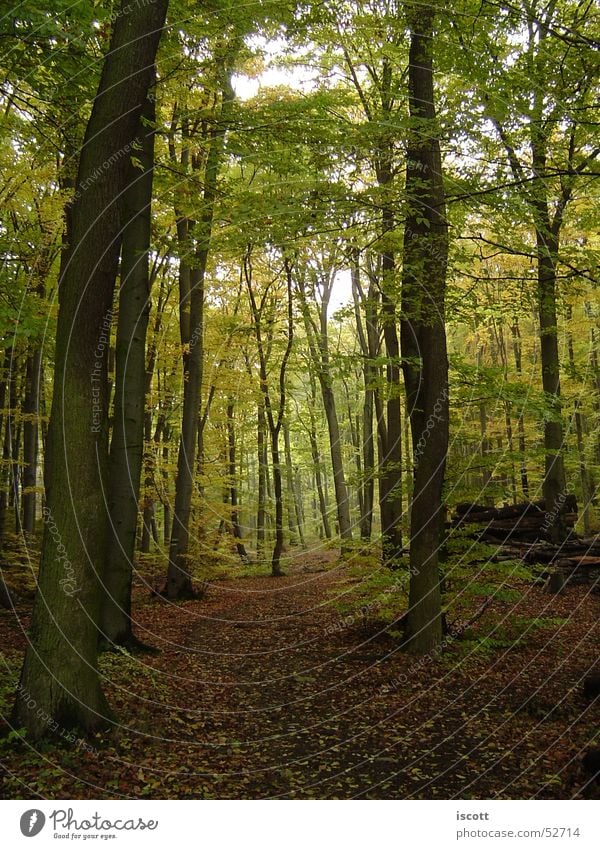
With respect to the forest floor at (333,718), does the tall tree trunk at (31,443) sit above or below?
above

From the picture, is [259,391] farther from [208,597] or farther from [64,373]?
[64,373]

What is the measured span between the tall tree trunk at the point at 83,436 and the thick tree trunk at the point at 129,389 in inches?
144

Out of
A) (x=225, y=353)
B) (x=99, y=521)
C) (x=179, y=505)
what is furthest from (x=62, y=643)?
(x=225, y=353)

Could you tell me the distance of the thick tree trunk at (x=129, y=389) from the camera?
363 inches

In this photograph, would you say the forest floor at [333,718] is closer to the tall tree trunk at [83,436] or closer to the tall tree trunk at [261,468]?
the tall tree trunk at [83,436]

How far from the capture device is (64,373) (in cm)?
534

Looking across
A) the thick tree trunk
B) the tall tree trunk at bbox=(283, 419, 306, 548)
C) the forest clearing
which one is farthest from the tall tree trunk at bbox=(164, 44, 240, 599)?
the tall tree trunk at bbox=(283, 419, 306, 548)

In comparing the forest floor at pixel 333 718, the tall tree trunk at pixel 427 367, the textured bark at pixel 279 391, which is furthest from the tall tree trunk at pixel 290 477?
the tall tree trunk at pixel 427 367

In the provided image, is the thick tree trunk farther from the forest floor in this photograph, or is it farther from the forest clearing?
the forest floor

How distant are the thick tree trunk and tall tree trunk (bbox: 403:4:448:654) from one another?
166 inches

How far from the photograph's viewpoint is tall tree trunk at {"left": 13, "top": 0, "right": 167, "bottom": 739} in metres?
5.25

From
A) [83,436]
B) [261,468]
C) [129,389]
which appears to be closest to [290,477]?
[261,468]

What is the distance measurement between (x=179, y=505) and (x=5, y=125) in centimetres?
918

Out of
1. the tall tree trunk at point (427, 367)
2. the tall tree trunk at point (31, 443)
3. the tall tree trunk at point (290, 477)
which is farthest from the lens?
the tall tree trunk at point (290, 477)
